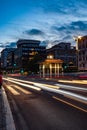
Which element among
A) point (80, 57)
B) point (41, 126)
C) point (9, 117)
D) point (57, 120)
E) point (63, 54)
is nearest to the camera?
point (41, 126)

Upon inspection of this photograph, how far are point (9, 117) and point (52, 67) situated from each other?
6707cm

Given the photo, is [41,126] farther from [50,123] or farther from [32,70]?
[32,70]

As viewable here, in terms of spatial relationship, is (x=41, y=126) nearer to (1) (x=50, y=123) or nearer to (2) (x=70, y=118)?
(1) (x=50, y=123)

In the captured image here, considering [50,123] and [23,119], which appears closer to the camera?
[50,123]

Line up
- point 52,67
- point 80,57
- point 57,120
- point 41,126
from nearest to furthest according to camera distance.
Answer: point 41,126, point 57,120, point 52,67, point 80,57

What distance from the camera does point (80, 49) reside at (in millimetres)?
129625

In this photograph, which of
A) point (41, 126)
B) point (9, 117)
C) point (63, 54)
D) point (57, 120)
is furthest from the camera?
point (63, 54)

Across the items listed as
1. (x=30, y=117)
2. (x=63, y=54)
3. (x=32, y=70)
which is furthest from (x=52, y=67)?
(x=63, y=54)

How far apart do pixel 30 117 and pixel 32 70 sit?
119m

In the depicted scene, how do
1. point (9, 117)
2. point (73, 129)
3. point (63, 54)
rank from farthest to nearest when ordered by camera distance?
point (63, 54) < point (9, 117) < point (73, 129)

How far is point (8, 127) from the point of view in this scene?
Answer: 9180mm

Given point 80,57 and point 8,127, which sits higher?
point 80,57

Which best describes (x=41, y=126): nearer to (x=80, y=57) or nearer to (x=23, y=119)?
(x=23, y=119)

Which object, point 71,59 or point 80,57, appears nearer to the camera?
point 80,57
